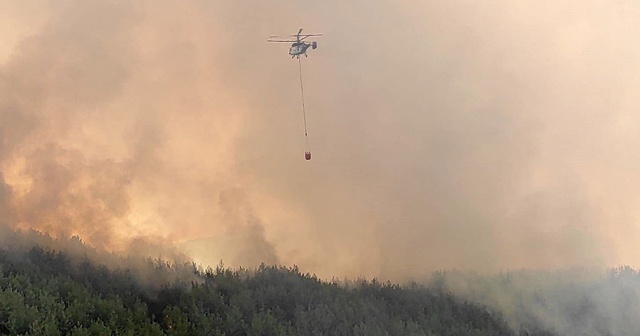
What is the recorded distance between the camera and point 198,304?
28.1 m

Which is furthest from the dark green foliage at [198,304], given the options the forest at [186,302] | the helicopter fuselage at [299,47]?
the helicopter fuselage at [299,47]

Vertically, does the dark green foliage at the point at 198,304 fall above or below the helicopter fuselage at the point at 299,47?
below

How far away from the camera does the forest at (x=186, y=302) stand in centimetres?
2264

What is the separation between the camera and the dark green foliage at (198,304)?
22547 mm

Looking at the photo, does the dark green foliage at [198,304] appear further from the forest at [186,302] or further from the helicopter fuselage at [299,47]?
the helicopter fuselage at [299,47]

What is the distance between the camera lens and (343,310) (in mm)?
32562

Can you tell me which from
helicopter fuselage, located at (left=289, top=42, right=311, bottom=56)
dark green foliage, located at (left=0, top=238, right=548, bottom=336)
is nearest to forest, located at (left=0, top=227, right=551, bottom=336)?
dark green foliage, located at (left=0, top=238, right=548, bottom=336)

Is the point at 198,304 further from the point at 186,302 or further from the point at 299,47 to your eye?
the point at 299,47

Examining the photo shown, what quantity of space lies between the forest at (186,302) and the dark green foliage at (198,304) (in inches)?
1.8

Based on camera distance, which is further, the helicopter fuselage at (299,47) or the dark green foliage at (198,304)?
the helicopter fuselage at (299,47)

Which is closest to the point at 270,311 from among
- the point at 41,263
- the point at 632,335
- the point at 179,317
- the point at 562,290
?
the point at 179,317

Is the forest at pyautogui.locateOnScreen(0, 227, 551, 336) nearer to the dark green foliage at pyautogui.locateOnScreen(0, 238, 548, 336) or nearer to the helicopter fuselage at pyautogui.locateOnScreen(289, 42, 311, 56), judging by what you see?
the dark green foliage at pyautogui.locateOnScreen(0, 238, 548, 336)

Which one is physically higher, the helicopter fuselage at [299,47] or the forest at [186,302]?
the helicopter fuselage at [299,47]

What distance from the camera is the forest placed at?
74.3ft
